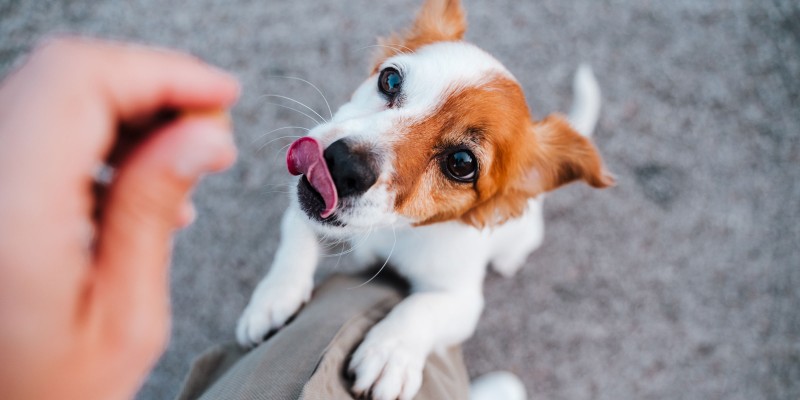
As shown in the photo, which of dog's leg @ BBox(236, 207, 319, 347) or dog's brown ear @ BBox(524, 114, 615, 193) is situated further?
dog's leg @ BBox(236, 207, 319, 347)

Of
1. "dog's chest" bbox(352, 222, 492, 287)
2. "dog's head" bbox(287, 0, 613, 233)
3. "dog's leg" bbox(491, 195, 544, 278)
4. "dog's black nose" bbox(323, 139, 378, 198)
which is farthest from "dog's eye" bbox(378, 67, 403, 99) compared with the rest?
"dog's leg" bbox(491, 195, 544, 278)

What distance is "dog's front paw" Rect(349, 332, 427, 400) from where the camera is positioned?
57.2 inches

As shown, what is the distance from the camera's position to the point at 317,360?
136 cm

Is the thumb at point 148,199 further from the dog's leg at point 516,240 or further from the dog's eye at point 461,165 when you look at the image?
the dog's leg at point 516,240

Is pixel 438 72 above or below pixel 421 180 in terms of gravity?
above

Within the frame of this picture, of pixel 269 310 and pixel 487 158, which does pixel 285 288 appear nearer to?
pixel 269 310

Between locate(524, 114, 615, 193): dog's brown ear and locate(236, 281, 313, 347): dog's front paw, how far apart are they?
0.86 metres

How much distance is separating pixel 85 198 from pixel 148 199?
0.09m

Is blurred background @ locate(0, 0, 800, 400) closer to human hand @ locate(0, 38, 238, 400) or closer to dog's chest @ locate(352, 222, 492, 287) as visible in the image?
dog's chest @ locate(352, 222, 492, 287)

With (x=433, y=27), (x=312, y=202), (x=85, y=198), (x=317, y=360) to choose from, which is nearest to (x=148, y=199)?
(x=85, y=198)

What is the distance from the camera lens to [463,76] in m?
1.42

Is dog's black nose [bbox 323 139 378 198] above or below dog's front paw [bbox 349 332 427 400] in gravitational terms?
above

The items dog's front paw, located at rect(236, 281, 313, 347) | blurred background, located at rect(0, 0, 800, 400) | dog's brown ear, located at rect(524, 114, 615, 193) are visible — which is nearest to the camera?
dog's brown ear, located at rect(524, 114, 615, 193)

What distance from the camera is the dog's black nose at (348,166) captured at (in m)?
1.20
